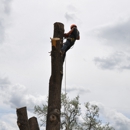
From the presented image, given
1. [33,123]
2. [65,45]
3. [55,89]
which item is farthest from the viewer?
[65,45]

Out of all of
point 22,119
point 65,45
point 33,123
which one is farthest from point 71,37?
point 22,119

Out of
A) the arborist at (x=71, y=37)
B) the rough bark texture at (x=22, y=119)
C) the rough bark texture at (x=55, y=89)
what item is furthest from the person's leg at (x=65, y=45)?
the rough bark texture at (x=22, y=119)

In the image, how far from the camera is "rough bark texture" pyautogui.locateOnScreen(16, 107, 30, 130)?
7520 millimetres

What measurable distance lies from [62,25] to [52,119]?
2961 mm

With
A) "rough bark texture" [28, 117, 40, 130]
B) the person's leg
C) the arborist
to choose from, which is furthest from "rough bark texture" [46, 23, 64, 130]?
the arborist

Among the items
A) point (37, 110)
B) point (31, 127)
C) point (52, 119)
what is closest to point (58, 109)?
point (52, 119)

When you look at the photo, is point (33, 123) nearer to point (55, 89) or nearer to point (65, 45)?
point (55, 89)

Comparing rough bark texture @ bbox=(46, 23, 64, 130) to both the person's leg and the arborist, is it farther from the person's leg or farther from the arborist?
the arborist

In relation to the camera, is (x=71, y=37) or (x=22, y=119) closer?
(x=22, y=119)

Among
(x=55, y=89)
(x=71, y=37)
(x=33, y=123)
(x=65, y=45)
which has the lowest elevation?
(x=33, y=123)

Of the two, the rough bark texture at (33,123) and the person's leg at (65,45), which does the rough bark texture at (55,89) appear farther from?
the rough bark texture at (33,123)

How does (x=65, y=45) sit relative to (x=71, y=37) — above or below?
below

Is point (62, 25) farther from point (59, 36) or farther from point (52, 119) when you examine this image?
point (52, 119)

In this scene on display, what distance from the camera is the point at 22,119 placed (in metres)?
7.59
